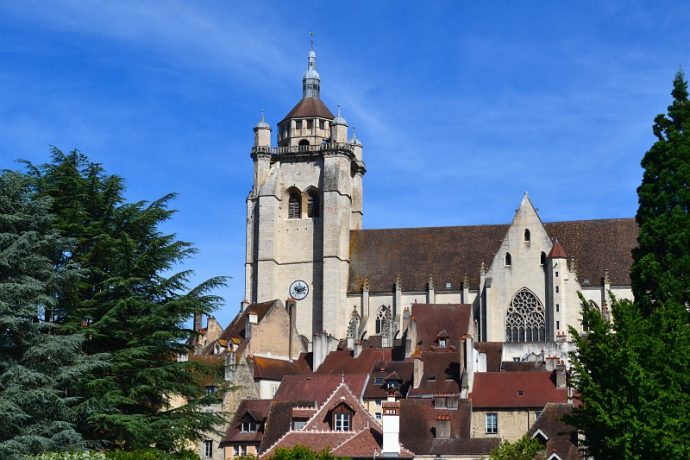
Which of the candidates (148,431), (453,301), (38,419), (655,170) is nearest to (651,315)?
(655,170)

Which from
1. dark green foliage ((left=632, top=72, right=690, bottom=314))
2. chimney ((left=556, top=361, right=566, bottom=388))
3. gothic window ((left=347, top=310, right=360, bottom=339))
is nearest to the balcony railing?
gothic window ((left=347, top=310, right=360, bottom=339))

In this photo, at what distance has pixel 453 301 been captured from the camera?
257 feet

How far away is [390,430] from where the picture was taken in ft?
138

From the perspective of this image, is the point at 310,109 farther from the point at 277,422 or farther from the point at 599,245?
the point at 277,422

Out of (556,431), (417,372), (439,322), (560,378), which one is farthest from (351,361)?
(556,431)

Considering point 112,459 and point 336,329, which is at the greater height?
point 336,329

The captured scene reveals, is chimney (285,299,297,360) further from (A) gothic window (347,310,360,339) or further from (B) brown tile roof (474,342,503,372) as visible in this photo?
(B) brown tile roof (474,342,503,372)

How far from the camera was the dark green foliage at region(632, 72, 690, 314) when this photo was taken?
104 ft

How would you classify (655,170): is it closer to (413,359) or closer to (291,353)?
(413,359)

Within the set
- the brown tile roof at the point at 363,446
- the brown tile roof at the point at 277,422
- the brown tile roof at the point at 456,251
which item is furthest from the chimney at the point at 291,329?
the brown tile roof at the point at 363,446

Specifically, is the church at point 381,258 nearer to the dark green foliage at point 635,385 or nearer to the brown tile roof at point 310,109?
the brown tile roof at point 310,109

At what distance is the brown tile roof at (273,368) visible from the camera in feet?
196

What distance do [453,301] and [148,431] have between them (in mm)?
49164

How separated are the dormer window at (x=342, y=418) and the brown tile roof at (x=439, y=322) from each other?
21.5 meters
